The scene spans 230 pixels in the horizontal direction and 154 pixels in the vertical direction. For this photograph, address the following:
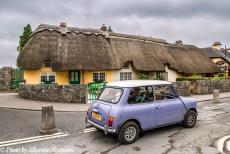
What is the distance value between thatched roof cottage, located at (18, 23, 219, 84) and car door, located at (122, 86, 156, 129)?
1313 cm

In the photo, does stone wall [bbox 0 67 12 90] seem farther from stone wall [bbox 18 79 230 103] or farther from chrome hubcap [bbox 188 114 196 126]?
chrome hubcap [bbox 188 114 196 126]

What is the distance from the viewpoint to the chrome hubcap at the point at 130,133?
22.1ft

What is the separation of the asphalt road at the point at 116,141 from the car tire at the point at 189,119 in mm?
219

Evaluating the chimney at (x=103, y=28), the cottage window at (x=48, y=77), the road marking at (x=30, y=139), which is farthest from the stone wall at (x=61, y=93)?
the chimney at (x=103, y=28)

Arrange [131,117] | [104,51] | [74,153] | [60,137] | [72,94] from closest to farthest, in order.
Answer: [74,153] < [131,117] < [60,137] < [72,94] < [104,51]

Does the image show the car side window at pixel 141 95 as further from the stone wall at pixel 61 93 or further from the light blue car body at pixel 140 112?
the stone wall at pixel 61 93

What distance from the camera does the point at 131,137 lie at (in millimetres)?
6805

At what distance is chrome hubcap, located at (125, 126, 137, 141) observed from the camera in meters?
6.72

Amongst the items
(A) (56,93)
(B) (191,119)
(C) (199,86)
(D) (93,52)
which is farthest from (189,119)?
(D) (93,52)

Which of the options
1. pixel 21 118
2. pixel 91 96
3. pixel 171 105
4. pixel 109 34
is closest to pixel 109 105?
pixel 171 105

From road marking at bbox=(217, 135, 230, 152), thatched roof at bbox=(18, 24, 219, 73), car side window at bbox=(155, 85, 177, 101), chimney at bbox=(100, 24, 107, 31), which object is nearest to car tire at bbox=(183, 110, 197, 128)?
car side window at bbox=(155, 85, 177, 101)

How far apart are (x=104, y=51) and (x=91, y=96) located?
809 centimetres

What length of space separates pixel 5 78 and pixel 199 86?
832 inches

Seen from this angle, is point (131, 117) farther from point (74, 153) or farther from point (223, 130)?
point (223, 130)
